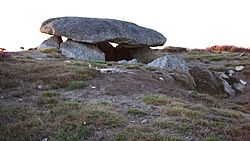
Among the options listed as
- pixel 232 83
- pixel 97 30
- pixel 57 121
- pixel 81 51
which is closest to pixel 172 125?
pixel 57 121

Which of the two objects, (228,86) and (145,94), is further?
(228,86)

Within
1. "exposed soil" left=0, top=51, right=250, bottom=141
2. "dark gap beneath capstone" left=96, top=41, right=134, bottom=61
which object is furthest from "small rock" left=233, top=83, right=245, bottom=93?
"dark gap beneath capstone" left=96, top=41, right=134, bottom=61

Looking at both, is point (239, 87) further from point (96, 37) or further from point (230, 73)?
point (96, 37)

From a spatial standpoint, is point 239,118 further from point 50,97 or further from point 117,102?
point 50,97

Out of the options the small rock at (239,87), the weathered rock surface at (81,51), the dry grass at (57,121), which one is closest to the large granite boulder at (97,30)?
the weathered rock surface at (81,51)

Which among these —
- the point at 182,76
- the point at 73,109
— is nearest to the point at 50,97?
the point at 73,109

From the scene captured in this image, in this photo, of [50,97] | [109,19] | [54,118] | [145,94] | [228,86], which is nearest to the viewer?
[54,118]

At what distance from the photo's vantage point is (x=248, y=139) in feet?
32.2

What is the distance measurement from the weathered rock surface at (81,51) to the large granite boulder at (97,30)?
33cm

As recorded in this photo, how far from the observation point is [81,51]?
2250cm

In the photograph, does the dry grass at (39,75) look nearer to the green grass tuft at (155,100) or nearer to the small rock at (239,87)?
the green grass tuft at (155,100)

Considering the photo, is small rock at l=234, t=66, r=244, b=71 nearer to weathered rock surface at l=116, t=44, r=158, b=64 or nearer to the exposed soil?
weathered rock surface at l=116, t=44, r=158, b=64

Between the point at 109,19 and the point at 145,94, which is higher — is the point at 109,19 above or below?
above

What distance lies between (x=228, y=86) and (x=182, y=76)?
121 inches
